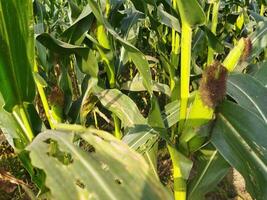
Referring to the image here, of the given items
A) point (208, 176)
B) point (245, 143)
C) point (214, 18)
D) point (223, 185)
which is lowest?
point (223, 185)

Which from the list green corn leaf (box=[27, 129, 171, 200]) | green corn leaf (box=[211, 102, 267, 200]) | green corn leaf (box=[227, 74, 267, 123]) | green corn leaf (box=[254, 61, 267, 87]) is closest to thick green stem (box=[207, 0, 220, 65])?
green corn leaf (box=[254, 61, 267, 87])

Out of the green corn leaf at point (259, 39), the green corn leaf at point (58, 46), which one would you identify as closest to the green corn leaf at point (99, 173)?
the green corn leaf at point (58, 46)

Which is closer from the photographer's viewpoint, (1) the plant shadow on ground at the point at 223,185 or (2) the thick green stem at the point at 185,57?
(2) the thick green stem at the point at 185,57

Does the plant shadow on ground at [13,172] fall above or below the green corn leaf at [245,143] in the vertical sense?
below

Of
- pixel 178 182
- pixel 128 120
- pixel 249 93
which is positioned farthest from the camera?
pixel 128 120

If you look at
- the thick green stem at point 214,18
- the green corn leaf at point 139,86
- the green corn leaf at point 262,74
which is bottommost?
the green corn leaf at point 139,86

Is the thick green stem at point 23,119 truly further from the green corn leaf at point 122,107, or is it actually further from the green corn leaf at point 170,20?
the green corn leaf at point 170,20

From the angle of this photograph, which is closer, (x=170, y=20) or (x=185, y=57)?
(x=185, y=57)

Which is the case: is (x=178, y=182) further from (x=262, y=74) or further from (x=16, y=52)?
(x=16, y=52)

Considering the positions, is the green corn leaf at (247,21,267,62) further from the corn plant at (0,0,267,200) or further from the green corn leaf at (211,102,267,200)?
the green corn leaf at (211,102,267,200)

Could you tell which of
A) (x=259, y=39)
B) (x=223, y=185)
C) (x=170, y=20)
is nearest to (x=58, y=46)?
(x=170, y=20)

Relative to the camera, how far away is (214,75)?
85 cm

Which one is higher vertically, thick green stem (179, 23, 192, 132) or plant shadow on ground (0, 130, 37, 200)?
thick green stem (179, 23, 192, 132)

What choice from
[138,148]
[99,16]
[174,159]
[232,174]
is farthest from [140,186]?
[232,174]
